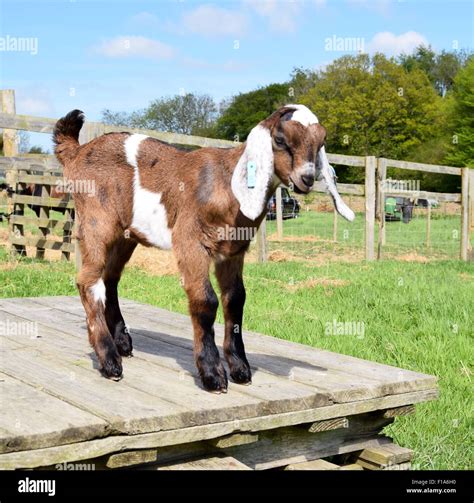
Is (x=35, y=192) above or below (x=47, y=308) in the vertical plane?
above

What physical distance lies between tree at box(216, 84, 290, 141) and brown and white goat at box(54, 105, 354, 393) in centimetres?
5441

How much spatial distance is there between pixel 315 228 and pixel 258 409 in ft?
58.1

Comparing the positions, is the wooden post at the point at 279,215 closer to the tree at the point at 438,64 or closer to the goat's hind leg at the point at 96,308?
the goat's hind leg at the point at 96,308

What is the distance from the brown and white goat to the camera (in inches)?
129

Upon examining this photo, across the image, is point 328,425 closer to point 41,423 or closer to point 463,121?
point 41,423

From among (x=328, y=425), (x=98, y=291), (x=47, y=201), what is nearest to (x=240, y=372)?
(x=328, y=425)

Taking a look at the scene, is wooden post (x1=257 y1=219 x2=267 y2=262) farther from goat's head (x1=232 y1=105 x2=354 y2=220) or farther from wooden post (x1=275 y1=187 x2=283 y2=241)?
goat's head (x1=232 y1=105 x2=354 y2=220)

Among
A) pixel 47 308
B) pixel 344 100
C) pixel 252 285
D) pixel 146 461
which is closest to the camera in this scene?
pixel 146 461

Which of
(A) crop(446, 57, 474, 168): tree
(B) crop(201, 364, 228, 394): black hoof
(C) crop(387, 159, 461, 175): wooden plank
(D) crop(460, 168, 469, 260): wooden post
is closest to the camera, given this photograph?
(B) crop(201, 364, 228, 394): black hoof

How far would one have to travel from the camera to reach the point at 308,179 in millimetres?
3123

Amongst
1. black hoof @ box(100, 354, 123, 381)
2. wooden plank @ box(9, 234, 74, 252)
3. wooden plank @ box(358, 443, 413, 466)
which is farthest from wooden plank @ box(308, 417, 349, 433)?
wooden plank @ box(9, 234, 74, 252)
